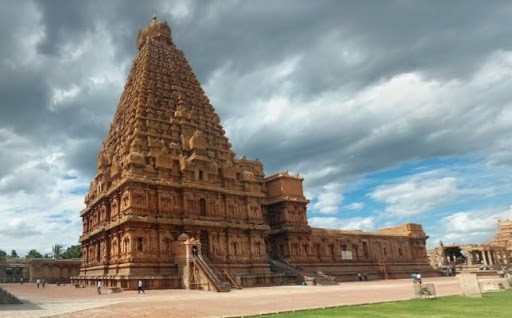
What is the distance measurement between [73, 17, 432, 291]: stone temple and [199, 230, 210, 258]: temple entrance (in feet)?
0.34

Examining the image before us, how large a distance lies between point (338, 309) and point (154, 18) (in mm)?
58850

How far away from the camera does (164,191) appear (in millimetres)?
44469

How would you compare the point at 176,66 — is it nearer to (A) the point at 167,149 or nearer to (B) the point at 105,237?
(A) the point at 167,149

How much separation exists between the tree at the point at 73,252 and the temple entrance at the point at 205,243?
63862mm

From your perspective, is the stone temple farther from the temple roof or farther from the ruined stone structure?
the ruined stone structure

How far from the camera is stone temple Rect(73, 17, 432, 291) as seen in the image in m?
41.4

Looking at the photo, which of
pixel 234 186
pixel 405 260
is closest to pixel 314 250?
pixel 234 186

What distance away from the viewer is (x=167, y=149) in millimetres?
48625

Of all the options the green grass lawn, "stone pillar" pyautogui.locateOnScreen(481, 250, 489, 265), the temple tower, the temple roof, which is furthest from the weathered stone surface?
"stone pillar" pyautogui.locateOnScreen(481, 250, 489, 265)

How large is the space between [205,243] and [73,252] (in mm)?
67639

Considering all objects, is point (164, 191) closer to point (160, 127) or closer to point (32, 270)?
point (160, 127)

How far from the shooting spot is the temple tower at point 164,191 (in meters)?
41.8

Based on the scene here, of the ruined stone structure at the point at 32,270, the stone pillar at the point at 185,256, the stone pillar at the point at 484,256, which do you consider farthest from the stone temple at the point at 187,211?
the stone pillar at the point at 484,256

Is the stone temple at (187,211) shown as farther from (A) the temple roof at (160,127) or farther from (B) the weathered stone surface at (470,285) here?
(B) the weathered stone surface at (470,285)
